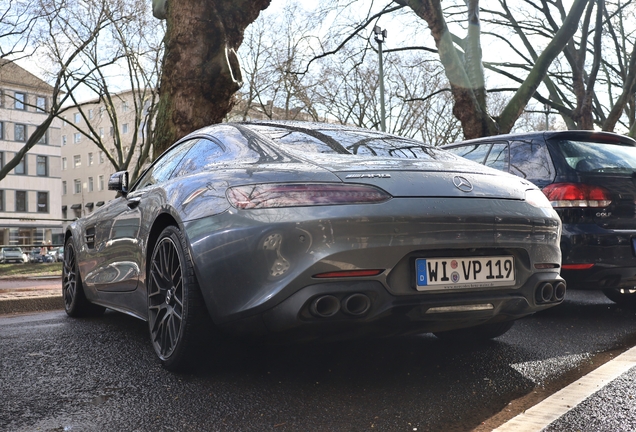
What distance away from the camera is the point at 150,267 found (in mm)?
3803

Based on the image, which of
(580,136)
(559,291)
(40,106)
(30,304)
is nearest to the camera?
(559,291)

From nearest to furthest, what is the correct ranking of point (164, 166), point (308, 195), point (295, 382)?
point (308, 195) → point (295, 382) → point (164, 166)

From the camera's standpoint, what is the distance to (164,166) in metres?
4.44

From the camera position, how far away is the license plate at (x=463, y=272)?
3033 mm

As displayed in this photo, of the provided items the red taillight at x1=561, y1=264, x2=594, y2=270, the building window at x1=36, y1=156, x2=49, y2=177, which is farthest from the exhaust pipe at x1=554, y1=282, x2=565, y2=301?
the building window at x1=36, y1=156, x2=49, y2=177

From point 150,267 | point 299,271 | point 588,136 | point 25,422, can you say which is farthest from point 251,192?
point 588,136

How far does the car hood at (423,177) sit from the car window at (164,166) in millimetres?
1229

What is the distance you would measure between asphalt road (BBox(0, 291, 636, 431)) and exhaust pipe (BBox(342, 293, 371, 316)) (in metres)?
0.40

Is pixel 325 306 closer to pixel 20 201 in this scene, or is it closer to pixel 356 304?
pixel 356 304

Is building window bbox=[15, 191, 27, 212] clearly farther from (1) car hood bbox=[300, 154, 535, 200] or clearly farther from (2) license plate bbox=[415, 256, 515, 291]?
(2) license plate bbox=[415, 256, 515, 291]

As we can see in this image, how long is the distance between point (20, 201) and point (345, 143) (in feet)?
219

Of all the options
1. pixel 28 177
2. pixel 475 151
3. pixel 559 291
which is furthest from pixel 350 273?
pixel 28 177

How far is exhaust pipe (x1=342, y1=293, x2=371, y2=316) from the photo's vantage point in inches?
114

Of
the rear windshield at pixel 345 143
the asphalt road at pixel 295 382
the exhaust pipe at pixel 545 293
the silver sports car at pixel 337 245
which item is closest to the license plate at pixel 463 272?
the silver sports car at pixel 337 245
